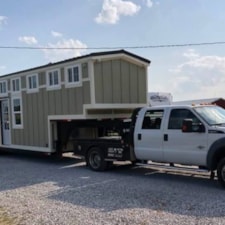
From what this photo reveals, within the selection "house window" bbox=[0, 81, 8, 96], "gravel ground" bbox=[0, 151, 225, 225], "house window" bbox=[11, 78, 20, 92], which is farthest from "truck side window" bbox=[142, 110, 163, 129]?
"house window" bbox=[0, 81, 8, 96]

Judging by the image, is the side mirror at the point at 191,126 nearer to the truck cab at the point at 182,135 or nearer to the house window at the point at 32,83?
the truck cab at the point at 182,135

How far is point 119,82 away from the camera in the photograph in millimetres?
13602

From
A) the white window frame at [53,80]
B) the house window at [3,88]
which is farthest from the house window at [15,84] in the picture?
the white window frame at [53,80]

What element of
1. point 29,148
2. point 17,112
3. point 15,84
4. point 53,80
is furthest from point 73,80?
point 17,112

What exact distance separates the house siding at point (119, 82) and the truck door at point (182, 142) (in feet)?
11.2

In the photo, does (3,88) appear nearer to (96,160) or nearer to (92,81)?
(92,81)

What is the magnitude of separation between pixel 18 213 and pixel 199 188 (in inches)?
164

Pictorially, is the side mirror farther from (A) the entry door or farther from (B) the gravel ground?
(A) the entry door

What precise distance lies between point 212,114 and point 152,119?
5.64 feet

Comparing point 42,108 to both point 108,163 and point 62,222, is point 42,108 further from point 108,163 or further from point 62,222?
point 62,222

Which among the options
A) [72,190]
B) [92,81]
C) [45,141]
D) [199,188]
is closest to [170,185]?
[199,188]

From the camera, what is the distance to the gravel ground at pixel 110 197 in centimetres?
677

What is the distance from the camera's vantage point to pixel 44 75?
1479 cm

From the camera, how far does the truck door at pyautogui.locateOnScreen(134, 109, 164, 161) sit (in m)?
10.4
